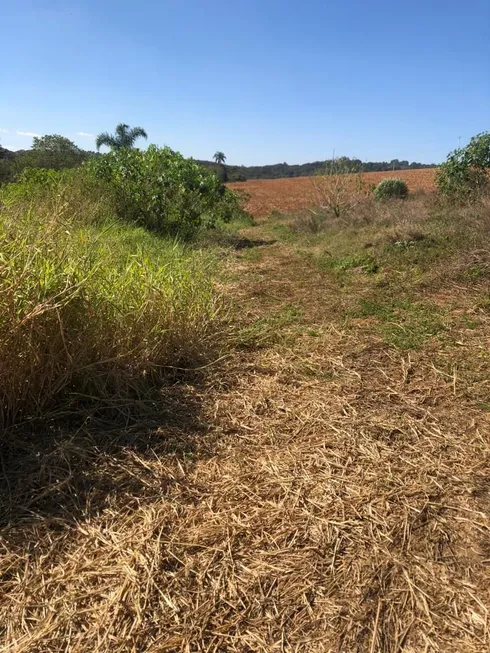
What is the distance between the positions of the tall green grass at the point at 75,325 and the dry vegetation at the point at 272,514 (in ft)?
0.72

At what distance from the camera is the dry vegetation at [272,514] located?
4.41 ft

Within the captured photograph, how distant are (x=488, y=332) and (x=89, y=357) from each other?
309cm

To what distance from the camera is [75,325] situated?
8.03ft

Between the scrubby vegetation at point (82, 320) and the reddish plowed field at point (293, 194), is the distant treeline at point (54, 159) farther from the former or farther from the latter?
the scrubby vegetation at point (82, 320)

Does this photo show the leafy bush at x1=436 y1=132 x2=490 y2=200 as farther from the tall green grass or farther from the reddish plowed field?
the tall green grass

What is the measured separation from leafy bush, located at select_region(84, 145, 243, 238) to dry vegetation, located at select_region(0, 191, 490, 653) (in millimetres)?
6683

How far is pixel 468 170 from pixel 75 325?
10068mm

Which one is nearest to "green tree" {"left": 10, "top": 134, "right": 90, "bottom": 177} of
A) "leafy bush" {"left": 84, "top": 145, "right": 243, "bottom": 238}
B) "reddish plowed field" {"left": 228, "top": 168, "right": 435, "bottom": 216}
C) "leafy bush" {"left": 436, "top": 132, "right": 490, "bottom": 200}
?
"reddish plowed field" {"left": 228, "top": 168, "right": 435, "bottom": 216}

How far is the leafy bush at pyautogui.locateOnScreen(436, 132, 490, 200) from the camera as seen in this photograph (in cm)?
962

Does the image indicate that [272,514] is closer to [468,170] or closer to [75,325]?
[75,325]

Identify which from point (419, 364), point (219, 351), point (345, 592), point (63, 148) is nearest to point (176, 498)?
point (345, 592)

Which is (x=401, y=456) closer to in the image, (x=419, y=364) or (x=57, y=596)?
(x=419, y=364)

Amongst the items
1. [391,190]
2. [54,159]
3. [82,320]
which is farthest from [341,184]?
[54,159]

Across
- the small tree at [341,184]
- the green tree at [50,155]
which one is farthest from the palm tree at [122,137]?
the small tree at [341,184]
